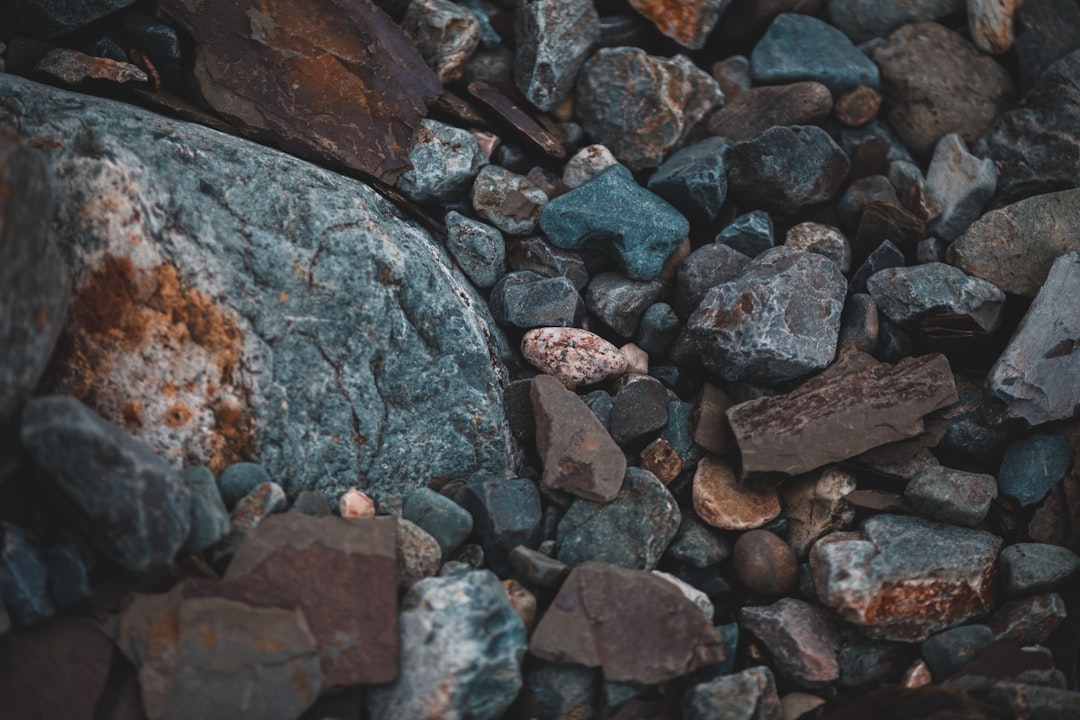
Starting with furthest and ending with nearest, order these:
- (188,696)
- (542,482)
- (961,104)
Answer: (961,104)
(542,482)
(188,696)

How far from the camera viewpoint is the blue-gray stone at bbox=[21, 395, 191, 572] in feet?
5.87

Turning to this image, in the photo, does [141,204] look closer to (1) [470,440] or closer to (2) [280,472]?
(2) [280,472]

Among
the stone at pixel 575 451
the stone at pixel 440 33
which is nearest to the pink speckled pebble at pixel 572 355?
the stone at pixel 575 451

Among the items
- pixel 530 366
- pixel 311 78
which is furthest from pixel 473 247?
pixel 311 78

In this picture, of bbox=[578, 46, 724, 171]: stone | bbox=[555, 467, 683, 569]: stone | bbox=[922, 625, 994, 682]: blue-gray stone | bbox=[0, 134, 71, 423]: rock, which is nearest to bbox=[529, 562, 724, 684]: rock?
bbox=[555, 467, 683, 569]: stone

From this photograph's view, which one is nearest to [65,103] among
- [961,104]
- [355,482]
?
[355,482]

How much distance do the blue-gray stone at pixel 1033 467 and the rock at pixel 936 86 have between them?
54.2 inches

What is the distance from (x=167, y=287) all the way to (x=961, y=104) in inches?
121

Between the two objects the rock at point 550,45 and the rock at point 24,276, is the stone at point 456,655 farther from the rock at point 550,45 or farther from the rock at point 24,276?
the rock at point 550,45

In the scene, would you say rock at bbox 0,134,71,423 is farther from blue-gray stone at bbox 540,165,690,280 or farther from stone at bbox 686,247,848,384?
stone at bbox 686,247,848,384

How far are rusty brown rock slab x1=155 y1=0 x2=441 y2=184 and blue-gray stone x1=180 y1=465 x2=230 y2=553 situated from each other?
113 cm

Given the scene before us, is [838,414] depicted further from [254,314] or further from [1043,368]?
[254,314]

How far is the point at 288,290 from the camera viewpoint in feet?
7.58

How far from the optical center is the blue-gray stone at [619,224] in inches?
112
